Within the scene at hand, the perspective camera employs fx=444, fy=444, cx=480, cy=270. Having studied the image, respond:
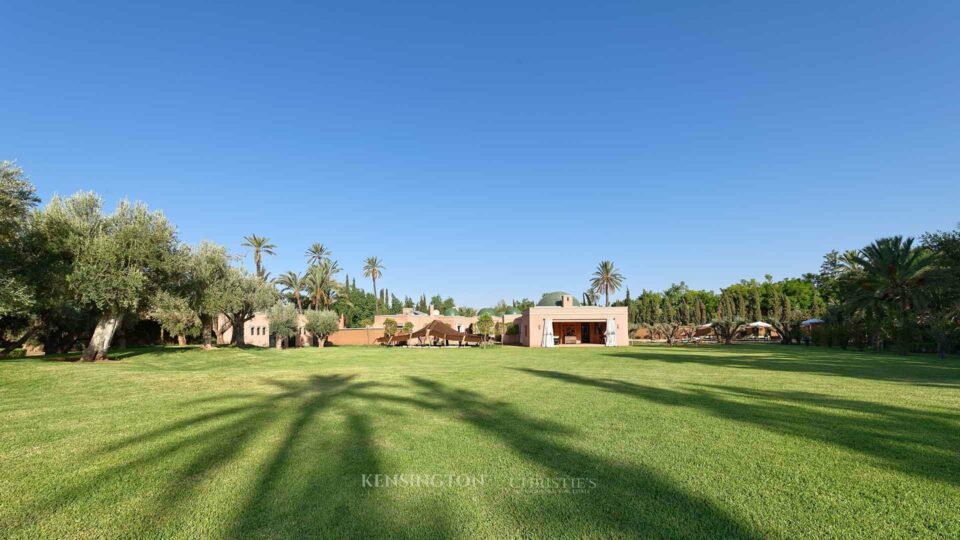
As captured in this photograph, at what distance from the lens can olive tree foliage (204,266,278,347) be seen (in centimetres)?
2573

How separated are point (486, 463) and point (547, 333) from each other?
35.4 meters

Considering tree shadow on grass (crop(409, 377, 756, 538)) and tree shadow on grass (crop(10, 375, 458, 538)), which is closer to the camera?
tree shadow on grass (crop(409, 377, 756, 538))

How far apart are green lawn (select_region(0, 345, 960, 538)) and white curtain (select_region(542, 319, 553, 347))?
29.6 m

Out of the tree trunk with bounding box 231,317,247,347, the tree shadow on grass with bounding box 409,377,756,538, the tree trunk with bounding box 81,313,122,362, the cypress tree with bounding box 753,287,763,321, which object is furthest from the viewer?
the cypress tree with bounding box 753,287,763,321

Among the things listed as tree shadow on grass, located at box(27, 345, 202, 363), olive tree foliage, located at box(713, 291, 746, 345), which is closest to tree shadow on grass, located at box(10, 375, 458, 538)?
tree shadow on grass, located at box(27, 345, 202, 363)

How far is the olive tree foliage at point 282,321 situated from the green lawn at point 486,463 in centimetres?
2973

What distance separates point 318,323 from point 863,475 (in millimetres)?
42722

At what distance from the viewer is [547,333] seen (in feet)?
131

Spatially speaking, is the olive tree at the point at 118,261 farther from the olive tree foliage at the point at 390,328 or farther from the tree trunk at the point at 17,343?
the olive tree foliage at the point at 390,328

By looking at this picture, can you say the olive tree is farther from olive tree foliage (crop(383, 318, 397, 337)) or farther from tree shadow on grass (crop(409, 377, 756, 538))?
olive tree foliage (crop(383, 318, 397, 337))

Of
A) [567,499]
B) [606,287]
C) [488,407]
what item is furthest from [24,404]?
[606,287]

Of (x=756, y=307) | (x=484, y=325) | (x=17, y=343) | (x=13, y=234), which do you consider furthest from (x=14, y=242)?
(x=756, y=307)

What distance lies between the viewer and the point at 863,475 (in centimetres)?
476

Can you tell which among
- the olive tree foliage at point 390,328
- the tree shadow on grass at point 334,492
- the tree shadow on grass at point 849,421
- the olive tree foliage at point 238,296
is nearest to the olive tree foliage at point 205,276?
the olive tree foliage at point 238,296
